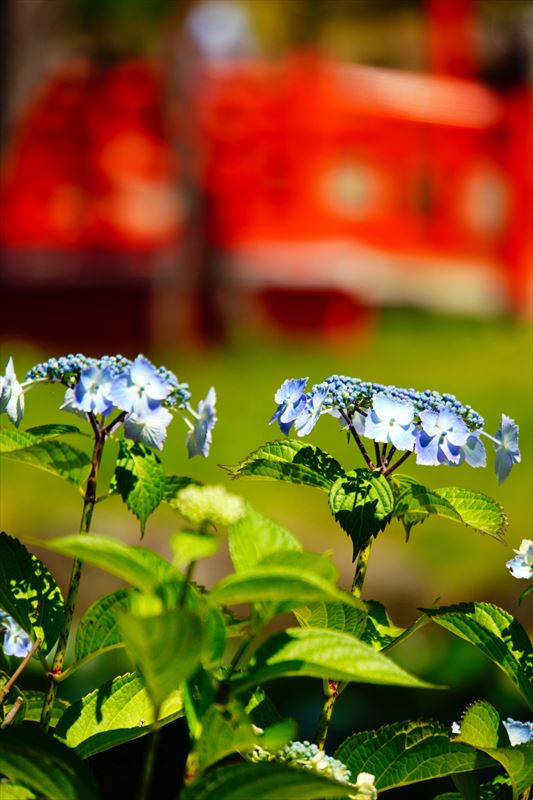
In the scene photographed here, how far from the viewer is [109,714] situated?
1.01m

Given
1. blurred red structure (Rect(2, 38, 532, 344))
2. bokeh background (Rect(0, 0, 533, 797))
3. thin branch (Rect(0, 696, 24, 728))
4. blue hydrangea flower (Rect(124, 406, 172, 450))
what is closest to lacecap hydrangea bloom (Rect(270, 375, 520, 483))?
blue hydrangea flower (Rect(124, 406, 172, 450))

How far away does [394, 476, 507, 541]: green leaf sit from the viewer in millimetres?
948

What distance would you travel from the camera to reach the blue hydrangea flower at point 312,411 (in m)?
0.95

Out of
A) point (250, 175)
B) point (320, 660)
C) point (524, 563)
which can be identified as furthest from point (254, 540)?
point (250, 175)

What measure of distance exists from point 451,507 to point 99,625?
304mm

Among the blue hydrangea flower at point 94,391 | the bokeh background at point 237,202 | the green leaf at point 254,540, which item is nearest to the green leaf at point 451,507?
the green leaf at point 254,540

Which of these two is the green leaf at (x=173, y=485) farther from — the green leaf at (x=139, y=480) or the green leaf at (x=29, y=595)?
the green leaf at (x=29, y=595)

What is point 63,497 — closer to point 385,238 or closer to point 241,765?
point 385,238

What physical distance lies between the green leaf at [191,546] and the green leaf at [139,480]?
176 millimetres

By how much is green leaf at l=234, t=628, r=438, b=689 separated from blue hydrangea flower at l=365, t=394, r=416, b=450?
0.55 feet

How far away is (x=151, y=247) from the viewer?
5.73m

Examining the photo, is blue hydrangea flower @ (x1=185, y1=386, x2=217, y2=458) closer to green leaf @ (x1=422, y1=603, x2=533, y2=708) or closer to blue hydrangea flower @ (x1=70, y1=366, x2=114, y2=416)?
blue hydrangea flower @ (x1=70, y1=366, x2=114, y2=416)

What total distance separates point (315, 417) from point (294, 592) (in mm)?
248

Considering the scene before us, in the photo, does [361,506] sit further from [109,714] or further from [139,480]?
[109,714]
